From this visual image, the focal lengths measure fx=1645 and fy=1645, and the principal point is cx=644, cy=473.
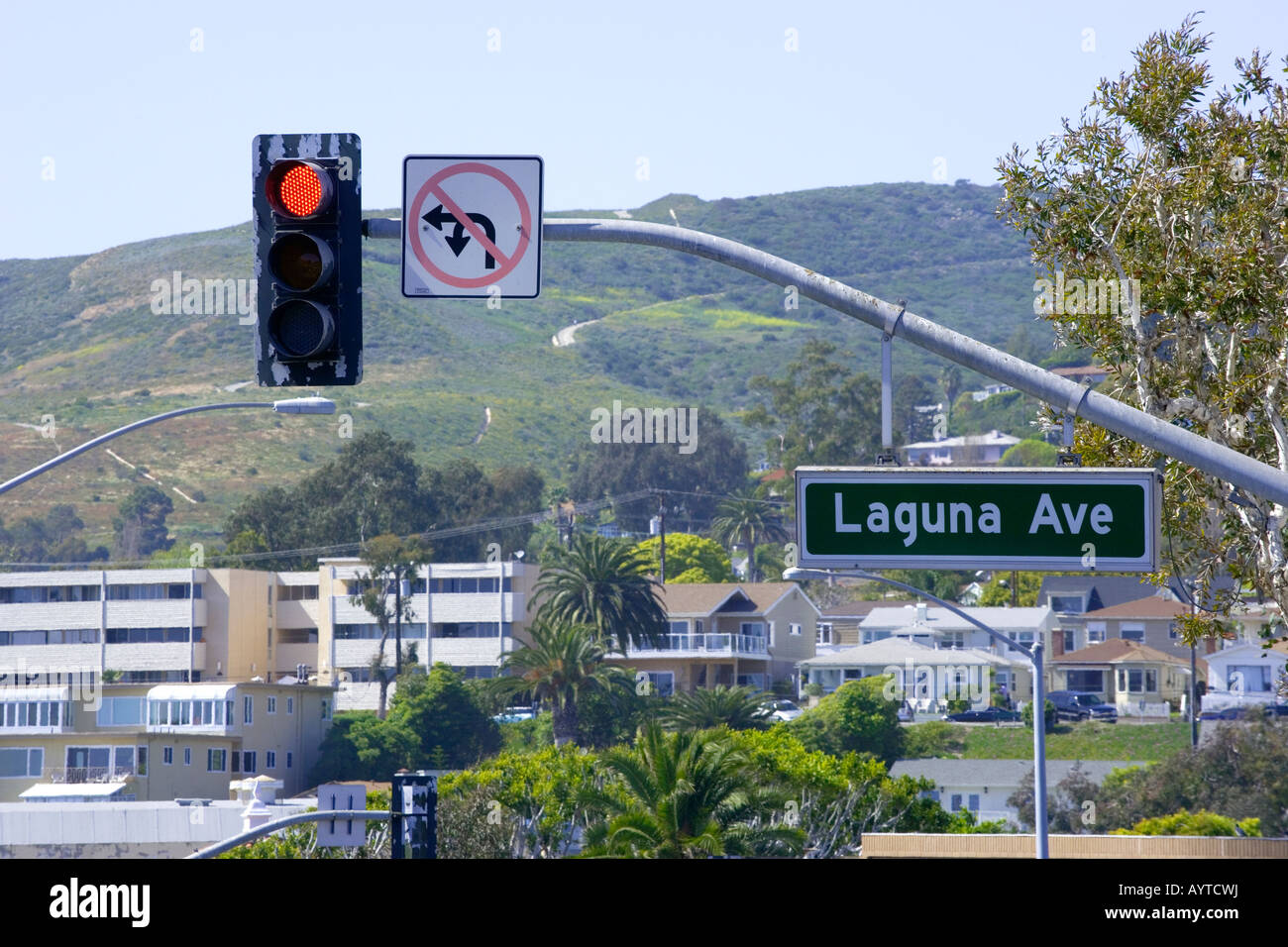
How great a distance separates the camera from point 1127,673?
95125 mm

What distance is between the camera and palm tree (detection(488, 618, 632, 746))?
283 ft

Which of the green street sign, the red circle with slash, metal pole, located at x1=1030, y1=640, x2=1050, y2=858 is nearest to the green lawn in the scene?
metal pole, located at x1=1030, y1=640, x2=1050, y2=858

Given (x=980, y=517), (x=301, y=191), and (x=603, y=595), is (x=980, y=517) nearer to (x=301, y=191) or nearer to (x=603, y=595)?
(x=301, y=191)

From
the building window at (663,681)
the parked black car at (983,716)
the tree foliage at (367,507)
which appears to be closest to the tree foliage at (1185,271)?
the parked black car at (983,716)

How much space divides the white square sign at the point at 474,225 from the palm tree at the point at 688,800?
34.6 metres

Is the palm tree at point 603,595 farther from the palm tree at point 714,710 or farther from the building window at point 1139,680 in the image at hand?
the building window at point 1139,680

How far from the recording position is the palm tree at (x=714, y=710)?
74438 millimetres

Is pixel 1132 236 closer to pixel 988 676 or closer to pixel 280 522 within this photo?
→ pixel 988 676

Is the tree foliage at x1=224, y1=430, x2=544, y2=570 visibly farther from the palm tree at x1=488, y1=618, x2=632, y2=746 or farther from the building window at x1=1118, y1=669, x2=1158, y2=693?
the building window at x1=1118, y1=669, x2=1158, y2=693

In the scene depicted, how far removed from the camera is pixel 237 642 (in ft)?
362

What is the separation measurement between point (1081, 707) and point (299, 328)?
8719 centimetres

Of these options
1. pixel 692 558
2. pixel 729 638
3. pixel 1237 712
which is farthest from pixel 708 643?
pixel 1237 712
